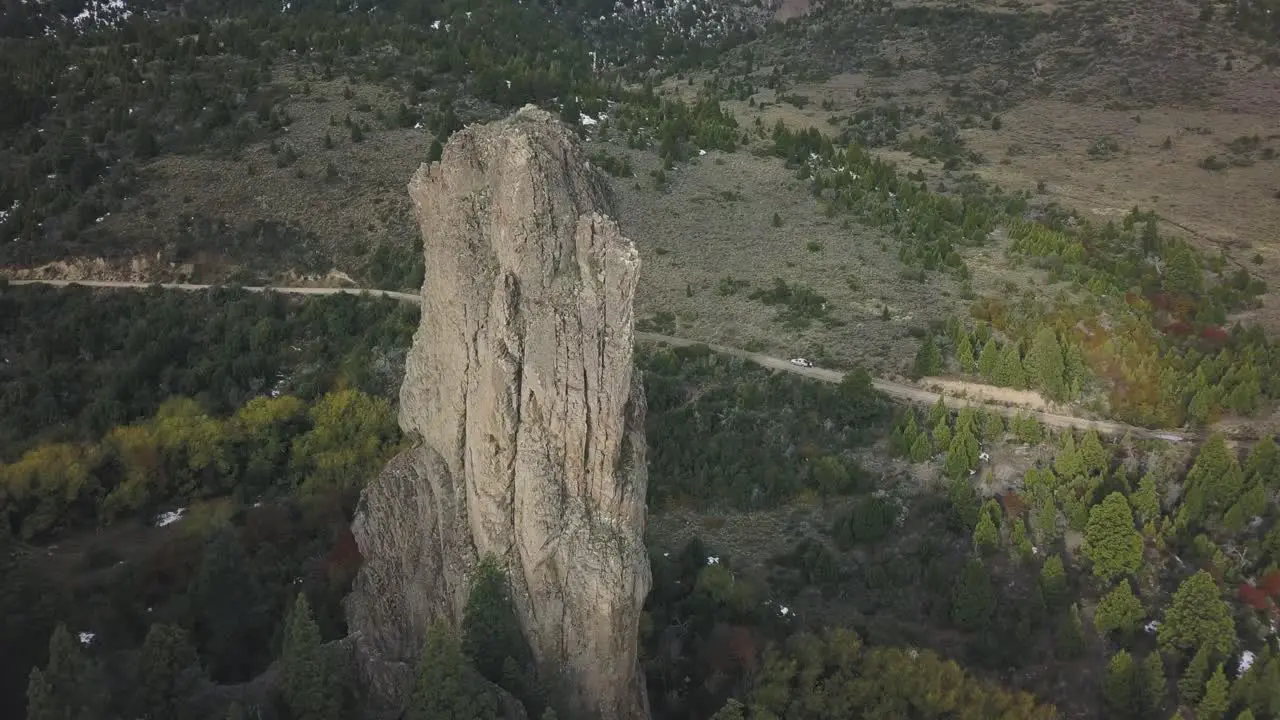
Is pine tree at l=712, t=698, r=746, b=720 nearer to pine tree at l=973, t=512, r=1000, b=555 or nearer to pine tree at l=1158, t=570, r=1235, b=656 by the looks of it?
pine tree at l=1158, t=570, r=1235, b=656

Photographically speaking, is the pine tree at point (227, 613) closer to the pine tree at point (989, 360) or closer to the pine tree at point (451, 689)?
the pine tree at point (451, 689)

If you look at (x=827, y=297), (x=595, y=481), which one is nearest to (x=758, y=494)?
(x=827, y=297)

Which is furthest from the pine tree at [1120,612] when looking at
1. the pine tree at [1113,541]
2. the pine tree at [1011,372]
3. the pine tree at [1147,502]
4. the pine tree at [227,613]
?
the pine tree at [227,613]

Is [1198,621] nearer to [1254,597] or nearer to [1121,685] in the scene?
[1121,685]

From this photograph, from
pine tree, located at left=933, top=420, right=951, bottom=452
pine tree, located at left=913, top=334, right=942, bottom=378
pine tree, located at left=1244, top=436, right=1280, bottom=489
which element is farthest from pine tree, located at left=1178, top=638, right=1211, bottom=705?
pine tree, located at left=913, top=334, right=942, bottom=378

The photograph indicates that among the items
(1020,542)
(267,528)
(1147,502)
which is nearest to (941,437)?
(1020,542)

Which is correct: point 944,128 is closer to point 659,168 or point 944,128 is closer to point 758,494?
point 659,168
